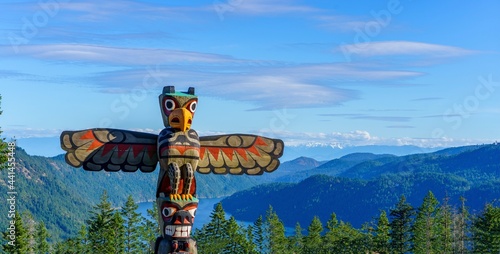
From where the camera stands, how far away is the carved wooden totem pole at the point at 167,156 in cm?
2745

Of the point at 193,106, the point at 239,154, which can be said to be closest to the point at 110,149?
the point at 193,106

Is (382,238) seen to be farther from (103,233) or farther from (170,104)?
(170,104)

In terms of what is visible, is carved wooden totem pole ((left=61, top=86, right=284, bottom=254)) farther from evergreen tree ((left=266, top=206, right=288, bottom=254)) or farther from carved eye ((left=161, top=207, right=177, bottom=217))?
evergreen tree ((left=266, top=206, right=288, bottom=254))

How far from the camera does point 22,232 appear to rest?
62188 millimetres

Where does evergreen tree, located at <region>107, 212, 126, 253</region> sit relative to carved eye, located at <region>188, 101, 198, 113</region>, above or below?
above

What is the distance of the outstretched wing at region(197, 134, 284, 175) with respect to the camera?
2934 cm

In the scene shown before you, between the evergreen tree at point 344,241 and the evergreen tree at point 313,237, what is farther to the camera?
the evergreen tree at point 313,237

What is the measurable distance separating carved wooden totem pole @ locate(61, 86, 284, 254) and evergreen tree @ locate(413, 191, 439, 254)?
206 ft

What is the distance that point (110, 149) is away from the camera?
92.1 ft

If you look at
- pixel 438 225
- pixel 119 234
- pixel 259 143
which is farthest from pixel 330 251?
pixel 259 143

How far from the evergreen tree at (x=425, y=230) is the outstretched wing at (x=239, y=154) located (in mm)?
59627

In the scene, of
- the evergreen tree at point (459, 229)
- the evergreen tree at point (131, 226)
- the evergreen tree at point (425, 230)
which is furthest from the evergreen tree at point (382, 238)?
the evergreen tree at point (131, 226)

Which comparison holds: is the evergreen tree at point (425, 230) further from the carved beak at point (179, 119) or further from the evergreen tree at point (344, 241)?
the carved beak at point (179, 119)

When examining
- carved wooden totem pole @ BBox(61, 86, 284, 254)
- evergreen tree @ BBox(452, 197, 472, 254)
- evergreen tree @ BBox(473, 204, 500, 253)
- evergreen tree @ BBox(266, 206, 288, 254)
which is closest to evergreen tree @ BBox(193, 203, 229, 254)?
evergreen tree @ BBox(266, 206, 288, 254)
